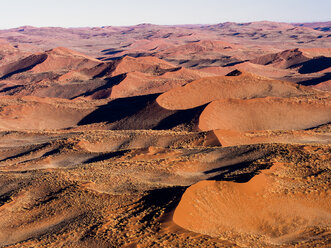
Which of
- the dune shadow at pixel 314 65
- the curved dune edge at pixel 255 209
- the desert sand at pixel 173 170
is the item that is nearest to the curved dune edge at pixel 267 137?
the desert sand at pixel 173 170

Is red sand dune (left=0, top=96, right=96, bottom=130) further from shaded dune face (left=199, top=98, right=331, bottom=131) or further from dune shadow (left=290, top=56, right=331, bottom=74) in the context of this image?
dune shadow (left=290, top=56, right=331, bottom=74)

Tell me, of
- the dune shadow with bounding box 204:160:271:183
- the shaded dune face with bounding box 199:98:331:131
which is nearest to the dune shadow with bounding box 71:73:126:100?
the shaded dune face with bounding box 199:98:331:131

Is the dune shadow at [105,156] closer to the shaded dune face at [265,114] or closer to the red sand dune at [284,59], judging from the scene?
the shaded dune face at [265,114]

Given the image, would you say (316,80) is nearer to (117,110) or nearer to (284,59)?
(284,59)

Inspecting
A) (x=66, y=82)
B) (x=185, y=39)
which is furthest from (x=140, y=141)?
(x=185, y=39)

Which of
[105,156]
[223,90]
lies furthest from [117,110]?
[105,156]

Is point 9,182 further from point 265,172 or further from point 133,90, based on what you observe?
point 133,90
